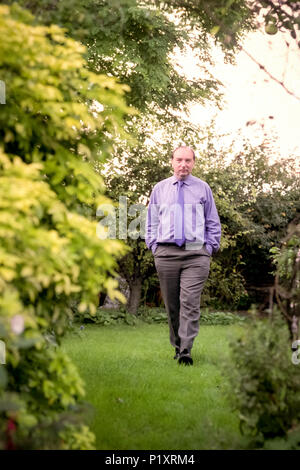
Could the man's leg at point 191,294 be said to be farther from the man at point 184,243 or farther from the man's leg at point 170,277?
the man's leg at point 170,277

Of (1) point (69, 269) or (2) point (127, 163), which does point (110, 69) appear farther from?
(1) point (69, 269)

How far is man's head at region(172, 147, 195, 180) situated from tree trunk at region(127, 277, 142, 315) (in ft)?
25.4

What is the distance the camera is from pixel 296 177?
59.8 feet

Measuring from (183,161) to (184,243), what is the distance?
985 millimetres

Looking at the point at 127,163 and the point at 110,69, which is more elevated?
the point at 110,69

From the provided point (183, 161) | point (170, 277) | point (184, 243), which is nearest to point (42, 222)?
point (184, 243)

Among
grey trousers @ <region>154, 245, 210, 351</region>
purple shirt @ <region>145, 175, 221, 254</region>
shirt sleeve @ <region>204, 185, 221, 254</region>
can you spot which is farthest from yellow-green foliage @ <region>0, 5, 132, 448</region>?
shirt sleeve @ <region>204, 185, 221, 254</region>

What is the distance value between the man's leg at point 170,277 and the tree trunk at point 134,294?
7.32 metres

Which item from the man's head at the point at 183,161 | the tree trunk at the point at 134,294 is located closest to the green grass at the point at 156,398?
the man's head at the point at 183,161

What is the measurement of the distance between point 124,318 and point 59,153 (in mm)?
9962

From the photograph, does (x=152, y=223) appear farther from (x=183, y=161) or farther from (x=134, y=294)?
(x=134, y=294)

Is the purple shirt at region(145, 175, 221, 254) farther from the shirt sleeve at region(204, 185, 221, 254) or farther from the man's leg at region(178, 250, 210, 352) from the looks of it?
the man's leg at region(178, 250, 210, 352)

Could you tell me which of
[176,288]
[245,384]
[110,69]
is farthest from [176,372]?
[110,69]
